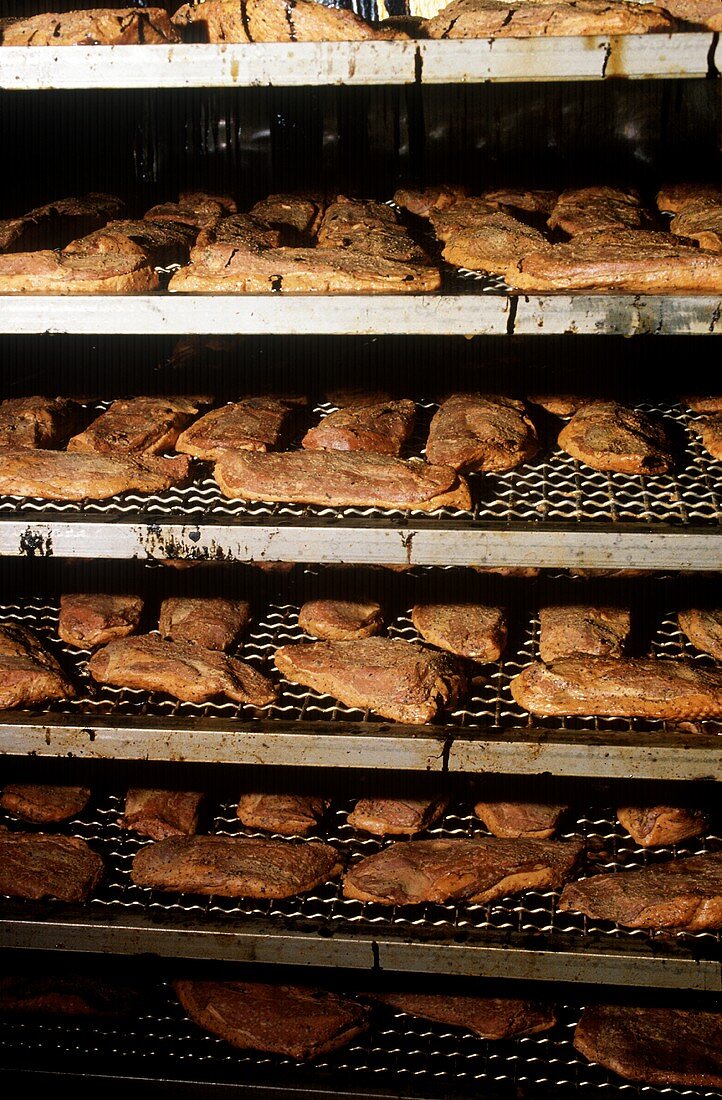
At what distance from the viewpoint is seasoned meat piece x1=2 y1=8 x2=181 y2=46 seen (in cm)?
187

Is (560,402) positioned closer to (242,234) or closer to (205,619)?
(242,234)

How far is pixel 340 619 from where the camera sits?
2344 millimetres

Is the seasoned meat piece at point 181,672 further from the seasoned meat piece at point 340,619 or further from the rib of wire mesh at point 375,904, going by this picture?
the rib of wire mesh at point 375,904

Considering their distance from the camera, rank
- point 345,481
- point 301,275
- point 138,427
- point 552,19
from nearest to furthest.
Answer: point 552,19, point 301,275, point 345,481, point 138,427

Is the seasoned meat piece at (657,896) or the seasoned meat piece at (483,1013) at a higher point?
the seasoned meat piece at (657,896)

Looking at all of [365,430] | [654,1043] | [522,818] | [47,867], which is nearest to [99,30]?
[365,430]

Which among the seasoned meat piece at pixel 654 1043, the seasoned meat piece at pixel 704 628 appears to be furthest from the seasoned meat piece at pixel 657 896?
the seasoned meat piece at pixel 704 628

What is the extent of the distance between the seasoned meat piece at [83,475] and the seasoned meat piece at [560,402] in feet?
2.77

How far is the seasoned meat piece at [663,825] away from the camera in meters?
2.30

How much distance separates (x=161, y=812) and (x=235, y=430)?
0.91 meters

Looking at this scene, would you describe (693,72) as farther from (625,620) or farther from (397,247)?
(625,620)

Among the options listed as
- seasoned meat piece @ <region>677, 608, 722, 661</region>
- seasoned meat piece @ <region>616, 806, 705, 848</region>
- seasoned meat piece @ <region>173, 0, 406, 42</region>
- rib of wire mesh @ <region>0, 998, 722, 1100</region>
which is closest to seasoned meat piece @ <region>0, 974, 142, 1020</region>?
rib of wire mesh @ <region>0, 998, 722, 1100</region>

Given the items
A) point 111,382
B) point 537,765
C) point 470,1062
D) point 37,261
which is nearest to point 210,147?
point 111,382

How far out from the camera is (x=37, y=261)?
6.51 feet
